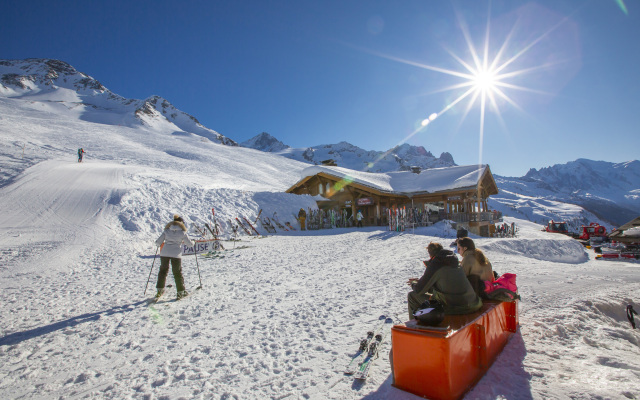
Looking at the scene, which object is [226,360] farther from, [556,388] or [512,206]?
[512,206]

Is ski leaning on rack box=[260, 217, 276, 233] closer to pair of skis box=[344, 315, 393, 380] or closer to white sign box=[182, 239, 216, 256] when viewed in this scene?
white sign box=[182, 239, 216, 256]

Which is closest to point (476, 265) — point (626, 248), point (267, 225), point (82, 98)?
point (267, 225)

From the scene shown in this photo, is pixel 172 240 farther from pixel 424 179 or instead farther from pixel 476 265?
pixel 424 179

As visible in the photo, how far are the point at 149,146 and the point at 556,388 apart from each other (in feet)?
165

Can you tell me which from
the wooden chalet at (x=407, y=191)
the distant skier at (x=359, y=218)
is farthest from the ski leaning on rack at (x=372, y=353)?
the distant skier at (x=359, y=218)

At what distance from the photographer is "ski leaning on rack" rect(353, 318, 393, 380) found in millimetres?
3076

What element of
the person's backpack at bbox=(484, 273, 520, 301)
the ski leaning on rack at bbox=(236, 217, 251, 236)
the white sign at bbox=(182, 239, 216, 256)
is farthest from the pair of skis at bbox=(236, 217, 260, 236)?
the person's backpack at bbox=(484, 273, 520, 301)

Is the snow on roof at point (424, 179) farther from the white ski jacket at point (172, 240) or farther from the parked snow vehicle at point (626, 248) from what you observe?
the white ski jacket at point (172, 240)

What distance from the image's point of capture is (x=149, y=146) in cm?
4350

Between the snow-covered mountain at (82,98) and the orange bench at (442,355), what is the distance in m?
76.7

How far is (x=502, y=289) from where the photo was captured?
12.3 ft

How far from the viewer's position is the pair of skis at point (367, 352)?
3.13m

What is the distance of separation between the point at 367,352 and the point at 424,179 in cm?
2458

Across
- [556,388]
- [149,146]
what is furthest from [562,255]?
[149,146]
